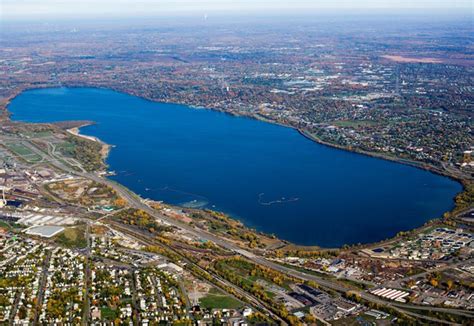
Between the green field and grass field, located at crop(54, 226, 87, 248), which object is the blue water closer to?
the green field

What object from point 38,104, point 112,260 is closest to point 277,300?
point 112,260

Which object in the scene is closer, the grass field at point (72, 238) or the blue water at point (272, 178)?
the grass field at point (72, 238)

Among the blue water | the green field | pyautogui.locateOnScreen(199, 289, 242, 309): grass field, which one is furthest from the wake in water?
the green field

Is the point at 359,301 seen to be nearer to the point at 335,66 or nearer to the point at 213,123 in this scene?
the point at 213,123

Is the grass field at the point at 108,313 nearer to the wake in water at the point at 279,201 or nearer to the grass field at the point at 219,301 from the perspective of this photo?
the grass field at the point at 219,301

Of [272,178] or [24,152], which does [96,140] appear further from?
[272,178]

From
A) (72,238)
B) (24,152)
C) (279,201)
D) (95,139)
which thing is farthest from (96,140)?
(72,238)

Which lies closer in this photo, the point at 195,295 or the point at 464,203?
the point at 195,295

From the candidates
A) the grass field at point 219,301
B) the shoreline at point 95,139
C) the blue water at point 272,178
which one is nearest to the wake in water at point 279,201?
the blue water at point 272,178
